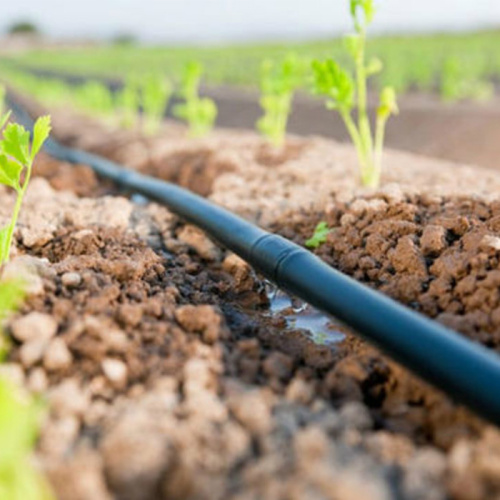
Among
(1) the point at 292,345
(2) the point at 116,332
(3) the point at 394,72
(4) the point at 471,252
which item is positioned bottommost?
(1) the point at 292,345

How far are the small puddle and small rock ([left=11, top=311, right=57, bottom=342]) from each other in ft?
3.19

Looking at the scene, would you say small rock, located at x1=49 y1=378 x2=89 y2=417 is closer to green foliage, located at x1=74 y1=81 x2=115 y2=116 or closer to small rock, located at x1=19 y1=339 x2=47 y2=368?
small rock, located at x1=19 y1=339 x2=47 y2=368

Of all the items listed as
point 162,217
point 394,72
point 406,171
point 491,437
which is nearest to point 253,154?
point 406,171

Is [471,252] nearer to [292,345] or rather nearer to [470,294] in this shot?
[470,294]

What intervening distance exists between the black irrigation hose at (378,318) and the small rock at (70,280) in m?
0.75

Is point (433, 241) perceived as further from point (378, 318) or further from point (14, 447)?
point (14, 447)

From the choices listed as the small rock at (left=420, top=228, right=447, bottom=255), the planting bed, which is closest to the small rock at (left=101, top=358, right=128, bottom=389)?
the planting bed

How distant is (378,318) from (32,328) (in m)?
1.00

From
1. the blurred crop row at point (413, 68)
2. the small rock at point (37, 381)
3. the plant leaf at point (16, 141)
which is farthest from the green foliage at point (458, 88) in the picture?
the small rock at point (37, 381)

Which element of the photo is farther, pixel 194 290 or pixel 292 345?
pixel 194 290

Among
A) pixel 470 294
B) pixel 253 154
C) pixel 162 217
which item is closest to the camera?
pixel 470 294

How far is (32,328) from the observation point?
68.7 inches

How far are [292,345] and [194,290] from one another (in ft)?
1.84

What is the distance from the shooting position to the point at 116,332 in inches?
71.2
